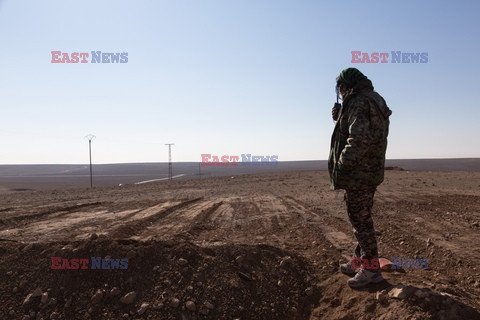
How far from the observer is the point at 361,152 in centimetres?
330

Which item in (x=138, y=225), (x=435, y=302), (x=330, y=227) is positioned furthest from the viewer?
(x=138, y=225)

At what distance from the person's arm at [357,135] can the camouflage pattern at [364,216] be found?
14.6 inches

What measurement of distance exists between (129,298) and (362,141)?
3138mm

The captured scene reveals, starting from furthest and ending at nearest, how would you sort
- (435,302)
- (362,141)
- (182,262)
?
(182,262) → (362,141) → (435,302)

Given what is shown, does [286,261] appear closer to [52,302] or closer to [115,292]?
[115,292]

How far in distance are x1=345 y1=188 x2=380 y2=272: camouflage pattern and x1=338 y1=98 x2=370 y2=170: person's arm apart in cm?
37

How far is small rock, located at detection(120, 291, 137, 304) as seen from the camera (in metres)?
3.78

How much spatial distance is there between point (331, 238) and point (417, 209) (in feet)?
16.0

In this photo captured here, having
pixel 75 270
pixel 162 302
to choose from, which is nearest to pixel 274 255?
pixel 162 302

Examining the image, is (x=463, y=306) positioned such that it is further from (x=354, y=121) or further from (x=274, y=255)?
(x=274, y=255)

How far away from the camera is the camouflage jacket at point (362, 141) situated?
10.9ft

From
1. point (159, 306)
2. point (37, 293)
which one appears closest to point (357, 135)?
point (159, 306)

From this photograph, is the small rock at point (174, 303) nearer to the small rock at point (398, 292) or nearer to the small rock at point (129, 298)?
the small rock at point (129, 298)

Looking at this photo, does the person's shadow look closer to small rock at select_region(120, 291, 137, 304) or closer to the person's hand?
the person's hand
